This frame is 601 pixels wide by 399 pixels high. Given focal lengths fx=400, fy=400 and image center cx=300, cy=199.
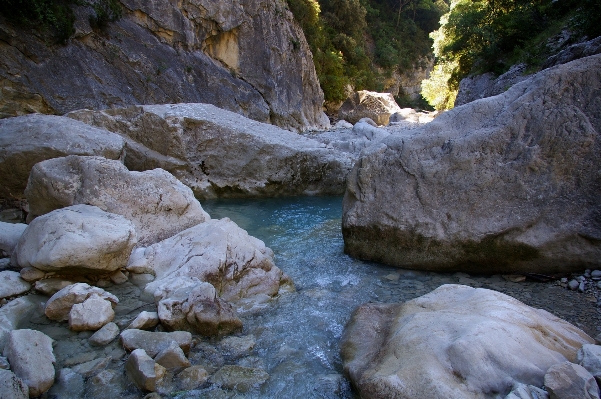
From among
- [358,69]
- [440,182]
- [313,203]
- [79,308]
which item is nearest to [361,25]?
[358,69]

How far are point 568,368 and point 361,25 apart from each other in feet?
126

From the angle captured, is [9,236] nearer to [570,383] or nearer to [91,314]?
[91,314]

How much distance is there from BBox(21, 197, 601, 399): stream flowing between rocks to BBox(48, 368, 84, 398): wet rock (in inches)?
0.7

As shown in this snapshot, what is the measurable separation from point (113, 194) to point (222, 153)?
5.14m

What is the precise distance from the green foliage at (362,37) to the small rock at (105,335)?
85.6 ft

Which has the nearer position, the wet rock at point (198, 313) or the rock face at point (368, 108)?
the wet rock at point (198, 313)

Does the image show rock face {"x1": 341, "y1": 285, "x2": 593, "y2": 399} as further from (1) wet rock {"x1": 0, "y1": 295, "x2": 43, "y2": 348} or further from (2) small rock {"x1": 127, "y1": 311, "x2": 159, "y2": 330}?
(1) wet rock {"x1": 0, "y1": 295, "x2": 43, "y2": 348}

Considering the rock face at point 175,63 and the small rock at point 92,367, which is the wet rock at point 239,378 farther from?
the rock face at point 175,63

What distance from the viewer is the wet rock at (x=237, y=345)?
3385 mm

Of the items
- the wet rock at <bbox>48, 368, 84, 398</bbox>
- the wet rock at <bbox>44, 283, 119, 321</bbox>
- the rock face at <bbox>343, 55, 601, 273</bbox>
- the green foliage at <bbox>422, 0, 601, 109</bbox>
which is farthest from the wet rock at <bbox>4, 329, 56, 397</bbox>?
the green foliage at <bbox>422, 0, 601, 109</bbox>

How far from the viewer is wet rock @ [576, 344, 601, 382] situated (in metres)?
2.33

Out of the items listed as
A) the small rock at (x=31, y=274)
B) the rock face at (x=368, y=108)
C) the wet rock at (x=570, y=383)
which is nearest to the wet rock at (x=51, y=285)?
the small rock at (x=31, y=274)

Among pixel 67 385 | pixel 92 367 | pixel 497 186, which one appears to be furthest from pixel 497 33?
pixel 67 385

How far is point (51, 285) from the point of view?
12.7ft
